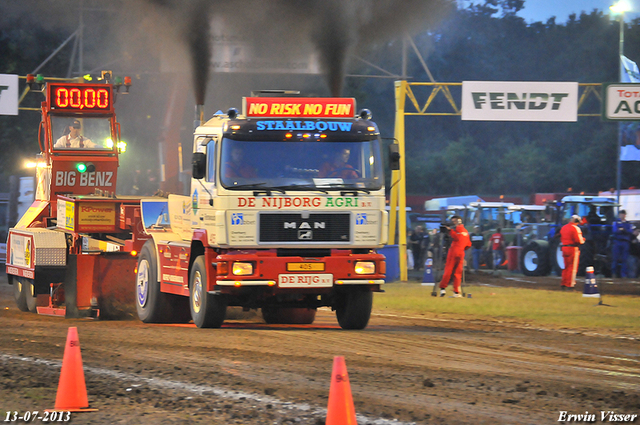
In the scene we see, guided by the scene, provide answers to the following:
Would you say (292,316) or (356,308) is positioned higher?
(356,308)

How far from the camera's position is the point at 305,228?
39.7 ft

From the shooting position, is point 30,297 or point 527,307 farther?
point 527,307

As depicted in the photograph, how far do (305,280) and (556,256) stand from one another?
17621mm

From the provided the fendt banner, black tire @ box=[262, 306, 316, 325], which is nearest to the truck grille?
black tire @ box=[262, 306, 316, 325]

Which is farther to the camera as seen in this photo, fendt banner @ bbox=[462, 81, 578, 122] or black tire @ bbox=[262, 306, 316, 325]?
fendt banner @ bbox=[462, 81, 578, 122]

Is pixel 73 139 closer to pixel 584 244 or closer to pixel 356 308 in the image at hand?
pixel 356 308

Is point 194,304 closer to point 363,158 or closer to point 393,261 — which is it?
point 363,158

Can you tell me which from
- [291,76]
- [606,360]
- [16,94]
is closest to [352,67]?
[291,76]

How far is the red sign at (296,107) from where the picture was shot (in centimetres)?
1239

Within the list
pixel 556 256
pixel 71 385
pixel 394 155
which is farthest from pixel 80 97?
pixel 556 256

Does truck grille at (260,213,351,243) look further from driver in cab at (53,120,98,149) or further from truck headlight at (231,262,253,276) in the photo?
driver in cab at (53,120,98,149)

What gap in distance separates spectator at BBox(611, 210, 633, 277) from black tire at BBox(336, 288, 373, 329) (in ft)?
50.0

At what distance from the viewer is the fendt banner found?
24234mm

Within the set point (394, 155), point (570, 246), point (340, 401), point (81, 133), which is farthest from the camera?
point (570, 246)
